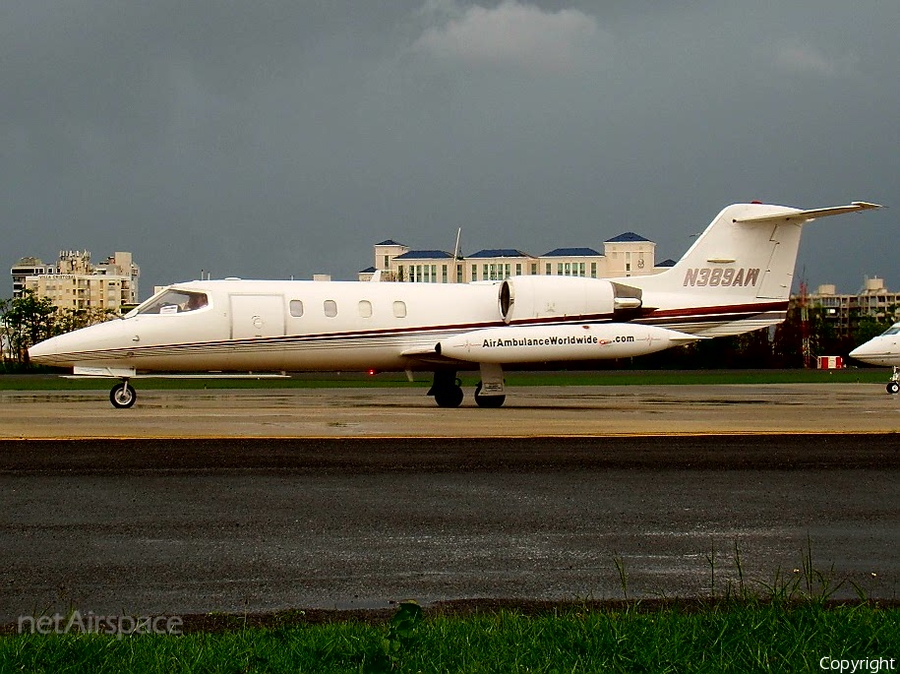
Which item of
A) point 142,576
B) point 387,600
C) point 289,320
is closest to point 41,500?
point 142,576

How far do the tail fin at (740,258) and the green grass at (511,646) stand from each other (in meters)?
22.3

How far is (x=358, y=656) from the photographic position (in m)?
5.11

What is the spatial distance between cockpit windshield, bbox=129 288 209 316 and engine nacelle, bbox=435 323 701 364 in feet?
18.2

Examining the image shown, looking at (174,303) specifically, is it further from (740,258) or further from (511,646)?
(511,646)

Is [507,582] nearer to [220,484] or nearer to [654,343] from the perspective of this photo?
[220,484]

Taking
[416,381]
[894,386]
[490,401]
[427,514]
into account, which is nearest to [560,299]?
[490,401]

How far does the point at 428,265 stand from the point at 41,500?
406 ft

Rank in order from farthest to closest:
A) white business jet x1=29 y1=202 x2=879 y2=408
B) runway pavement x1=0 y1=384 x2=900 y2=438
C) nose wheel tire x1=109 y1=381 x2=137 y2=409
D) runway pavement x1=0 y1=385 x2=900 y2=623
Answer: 1. white business jet x1=29 y1=202 x2=879 y2=408
2. nose wheel tire x1=109 y1=381 x2=137 y2=409
3. runway pavement x1=0 y1=384 x2=900 y2=438
4. runway pavement x1=0 y1=385 x2=900 y2=623

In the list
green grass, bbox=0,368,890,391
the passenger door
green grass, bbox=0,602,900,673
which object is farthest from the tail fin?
green grass, bbox=0,602,900,673

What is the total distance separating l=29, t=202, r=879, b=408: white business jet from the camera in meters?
24.2

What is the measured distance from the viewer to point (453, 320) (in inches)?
1024

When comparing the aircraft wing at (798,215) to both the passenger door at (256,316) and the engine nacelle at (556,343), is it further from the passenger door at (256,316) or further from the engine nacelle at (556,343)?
the passenger door at (256,316)

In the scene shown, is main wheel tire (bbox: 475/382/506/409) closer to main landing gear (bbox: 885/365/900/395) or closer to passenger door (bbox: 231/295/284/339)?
passenger door (bbox: 231/295/284/339)

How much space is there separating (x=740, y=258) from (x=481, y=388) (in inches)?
300
